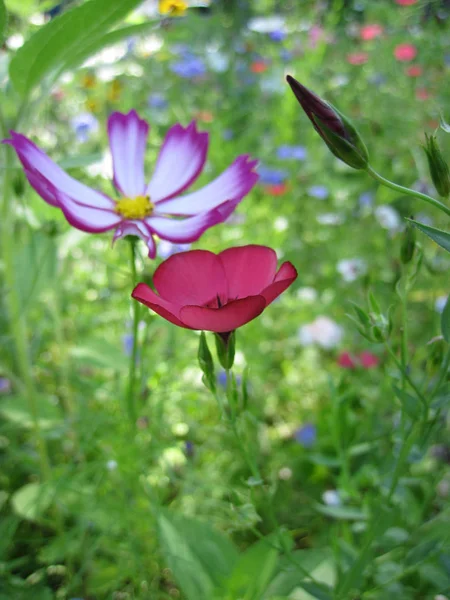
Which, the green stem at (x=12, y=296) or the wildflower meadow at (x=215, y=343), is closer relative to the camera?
the wildflower meadow at (x=215, y=343)

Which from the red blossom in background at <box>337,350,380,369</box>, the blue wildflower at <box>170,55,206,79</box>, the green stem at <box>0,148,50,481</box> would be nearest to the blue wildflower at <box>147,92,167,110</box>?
the blue wildflower at <box>170,55,206,79</box>

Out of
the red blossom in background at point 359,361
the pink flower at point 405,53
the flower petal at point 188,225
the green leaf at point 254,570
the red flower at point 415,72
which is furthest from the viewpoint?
the pink flower at point 405,53

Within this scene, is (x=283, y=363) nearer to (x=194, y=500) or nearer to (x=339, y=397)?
(x=194, y=500)

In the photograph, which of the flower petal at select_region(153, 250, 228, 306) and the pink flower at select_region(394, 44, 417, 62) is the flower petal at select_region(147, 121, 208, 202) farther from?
the pink flower at select_region(394, 44, 417, 62)

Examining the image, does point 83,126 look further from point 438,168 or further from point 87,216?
point 438,168

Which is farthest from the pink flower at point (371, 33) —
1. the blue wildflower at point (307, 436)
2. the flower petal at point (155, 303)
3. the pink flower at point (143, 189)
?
the flower petal at point (155, 303)

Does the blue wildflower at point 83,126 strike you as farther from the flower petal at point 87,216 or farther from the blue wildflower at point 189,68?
the flower petal at point 87,216

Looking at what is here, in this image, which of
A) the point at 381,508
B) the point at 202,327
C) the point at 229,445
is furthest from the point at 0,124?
the point at 229,445

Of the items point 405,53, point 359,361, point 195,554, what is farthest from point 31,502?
point 405,53
